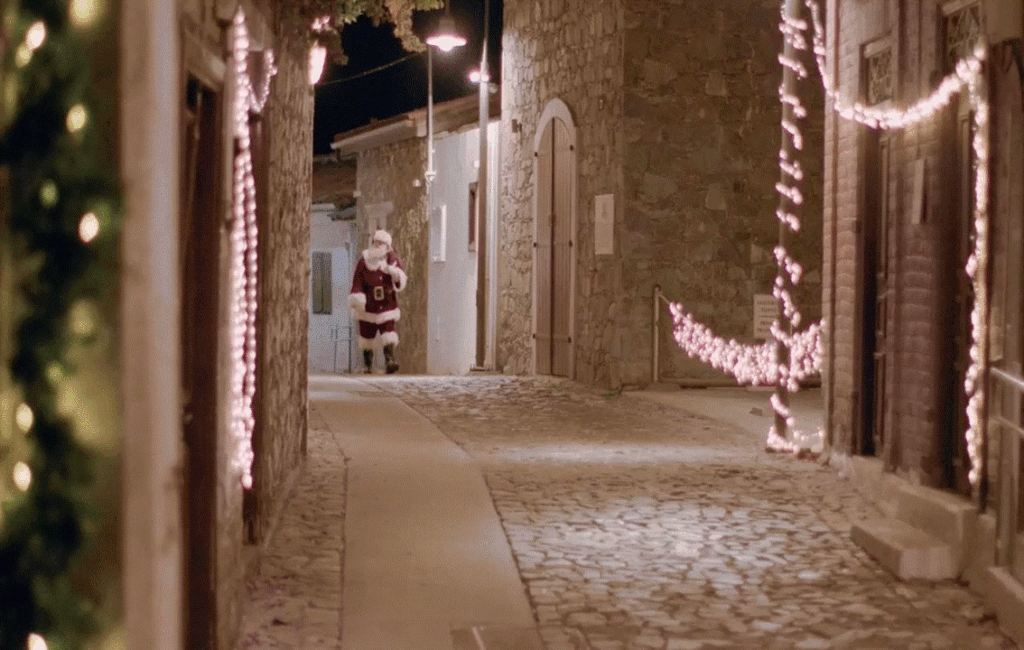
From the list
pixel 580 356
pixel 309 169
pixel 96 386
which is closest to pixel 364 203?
pixel 580 356

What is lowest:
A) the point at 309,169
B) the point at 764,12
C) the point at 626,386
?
the point at 626,386

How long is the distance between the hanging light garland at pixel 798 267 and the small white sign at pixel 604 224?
3.14ft

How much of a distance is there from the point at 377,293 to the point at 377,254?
546 mm

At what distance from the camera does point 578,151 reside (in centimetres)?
1612

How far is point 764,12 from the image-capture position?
50.9 feet

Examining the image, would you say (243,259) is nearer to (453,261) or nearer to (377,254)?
(377,254)

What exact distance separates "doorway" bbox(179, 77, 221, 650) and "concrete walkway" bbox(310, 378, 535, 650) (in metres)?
1.02

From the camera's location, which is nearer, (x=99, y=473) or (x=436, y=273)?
(x=99, y=473)

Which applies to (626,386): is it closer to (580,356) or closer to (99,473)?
(580,356)

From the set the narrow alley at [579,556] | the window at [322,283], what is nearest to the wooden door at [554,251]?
the narrow alley at [579,556]

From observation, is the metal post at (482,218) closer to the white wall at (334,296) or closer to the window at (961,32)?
the white wall at (334,296)

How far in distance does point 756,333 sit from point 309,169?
7350 mm

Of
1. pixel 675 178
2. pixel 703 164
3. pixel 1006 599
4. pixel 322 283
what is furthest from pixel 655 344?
pixel 322 283

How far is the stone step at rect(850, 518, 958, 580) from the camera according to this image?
6.66 metres
